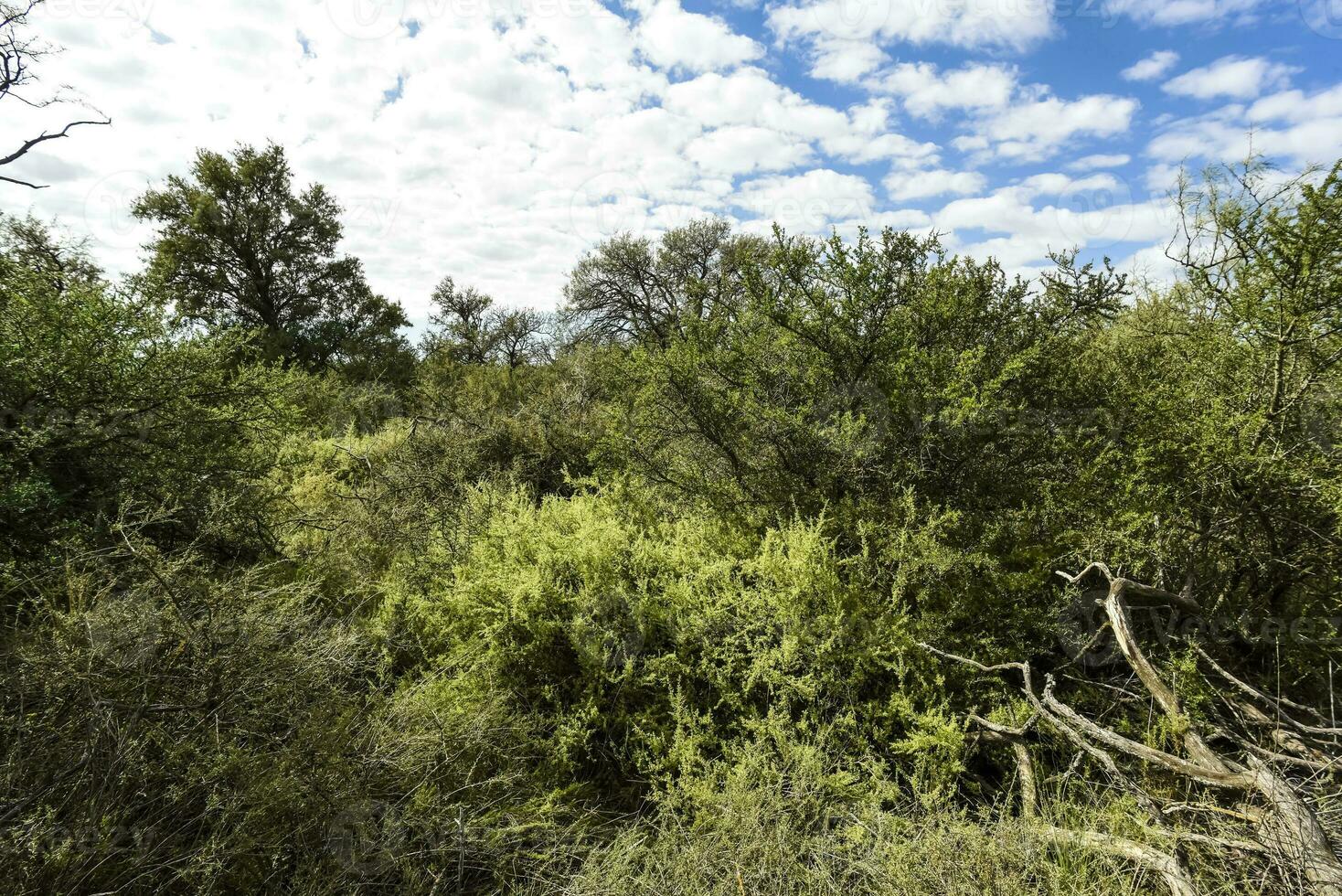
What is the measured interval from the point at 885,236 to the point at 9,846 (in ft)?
21.0

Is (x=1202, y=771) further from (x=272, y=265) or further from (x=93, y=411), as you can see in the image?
(x=272, y=265)

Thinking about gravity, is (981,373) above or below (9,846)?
above

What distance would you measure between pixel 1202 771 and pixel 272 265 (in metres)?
20.6

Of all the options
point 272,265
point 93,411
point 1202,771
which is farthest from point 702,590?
point 272,265

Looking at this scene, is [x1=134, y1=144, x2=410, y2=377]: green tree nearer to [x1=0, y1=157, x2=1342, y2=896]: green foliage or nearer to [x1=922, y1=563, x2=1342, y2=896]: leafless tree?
[x1=0, y1=157, x2=1342, y2=896]: green foliage

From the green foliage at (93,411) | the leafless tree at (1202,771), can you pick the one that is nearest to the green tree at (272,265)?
the green foliage at (93,411)

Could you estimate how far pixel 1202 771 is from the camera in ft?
9.79

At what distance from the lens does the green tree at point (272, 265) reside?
49.5 feet

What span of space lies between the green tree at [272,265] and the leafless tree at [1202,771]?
669 inches

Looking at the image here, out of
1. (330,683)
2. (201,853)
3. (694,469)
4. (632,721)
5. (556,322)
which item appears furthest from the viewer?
(556,322)

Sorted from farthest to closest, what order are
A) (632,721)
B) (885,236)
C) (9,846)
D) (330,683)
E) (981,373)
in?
(885,236) → (981,373) → (632,721) → (330,683) → (9,846)

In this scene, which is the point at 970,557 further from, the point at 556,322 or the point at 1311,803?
the point at 556,322

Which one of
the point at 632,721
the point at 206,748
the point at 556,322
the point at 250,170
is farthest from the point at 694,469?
the point at 250,170

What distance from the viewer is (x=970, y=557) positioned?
4059mm
